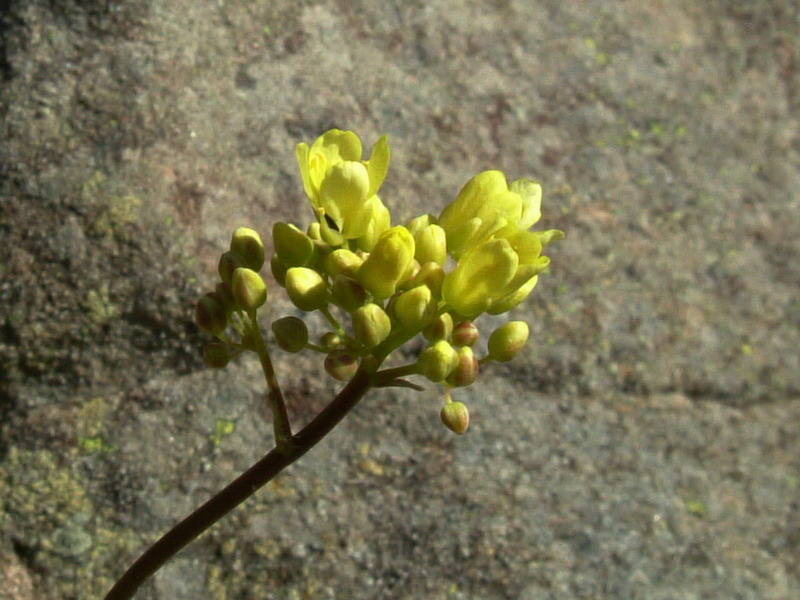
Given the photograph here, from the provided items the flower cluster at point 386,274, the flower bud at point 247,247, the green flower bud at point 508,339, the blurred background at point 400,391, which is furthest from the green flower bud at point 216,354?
the blurred background at point 400,391

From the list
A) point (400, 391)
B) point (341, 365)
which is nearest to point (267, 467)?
point (341, 365)

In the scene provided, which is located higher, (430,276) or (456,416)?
(430,276)

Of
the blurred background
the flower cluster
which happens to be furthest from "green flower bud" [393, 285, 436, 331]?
the blurred background

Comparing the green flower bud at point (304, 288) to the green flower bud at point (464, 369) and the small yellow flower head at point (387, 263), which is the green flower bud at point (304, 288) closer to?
the small yellow flower head at point (387, 263)

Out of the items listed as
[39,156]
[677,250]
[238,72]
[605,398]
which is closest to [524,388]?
[605,398]

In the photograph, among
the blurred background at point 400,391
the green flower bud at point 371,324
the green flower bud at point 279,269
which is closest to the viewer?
the green flower bud at point 371,324

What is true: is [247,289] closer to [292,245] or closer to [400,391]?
[292,245]

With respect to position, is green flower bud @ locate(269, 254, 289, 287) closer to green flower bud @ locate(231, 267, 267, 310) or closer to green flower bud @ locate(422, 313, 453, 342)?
green flower bud @ locate(231, 267, 267, 310)
